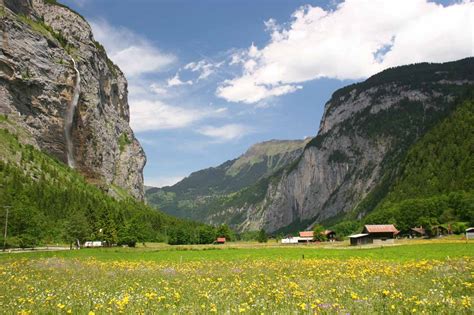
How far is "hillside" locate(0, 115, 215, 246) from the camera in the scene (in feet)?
293

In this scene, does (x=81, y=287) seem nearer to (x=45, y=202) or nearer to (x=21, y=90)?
(x=45, y=202)

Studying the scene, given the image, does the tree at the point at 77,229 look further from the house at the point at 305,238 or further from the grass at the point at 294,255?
the house at the point at 305,238

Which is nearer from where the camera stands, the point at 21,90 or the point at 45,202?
the point at 45,202

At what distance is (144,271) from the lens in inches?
848

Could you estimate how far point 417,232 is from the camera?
137 metres

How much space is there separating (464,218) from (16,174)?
16105 centimetres

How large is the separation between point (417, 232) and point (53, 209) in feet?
423

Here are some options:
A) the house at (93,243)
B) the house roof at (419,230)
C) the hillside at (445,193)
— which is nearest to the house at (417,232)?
the house roof at (419,230)

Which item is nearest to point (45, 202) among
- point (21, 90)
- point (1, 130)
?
point (1, 130)

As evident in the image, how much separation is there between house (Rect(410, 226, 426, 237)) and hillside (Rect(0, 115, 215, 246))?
8111cm

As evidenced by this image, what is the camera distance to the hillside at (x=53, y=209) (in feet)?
→ 293

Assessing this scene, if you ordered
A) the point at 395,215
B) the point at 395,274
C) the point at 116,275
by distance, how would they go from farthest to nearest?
the point at 395,215 < the point at 116,275 < the point at 395,274

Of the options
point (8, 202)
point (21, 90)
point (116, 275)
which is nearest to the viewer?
point (116, 275)

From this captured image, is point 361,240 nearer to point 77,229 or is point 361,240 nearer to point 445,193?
point 445,193
